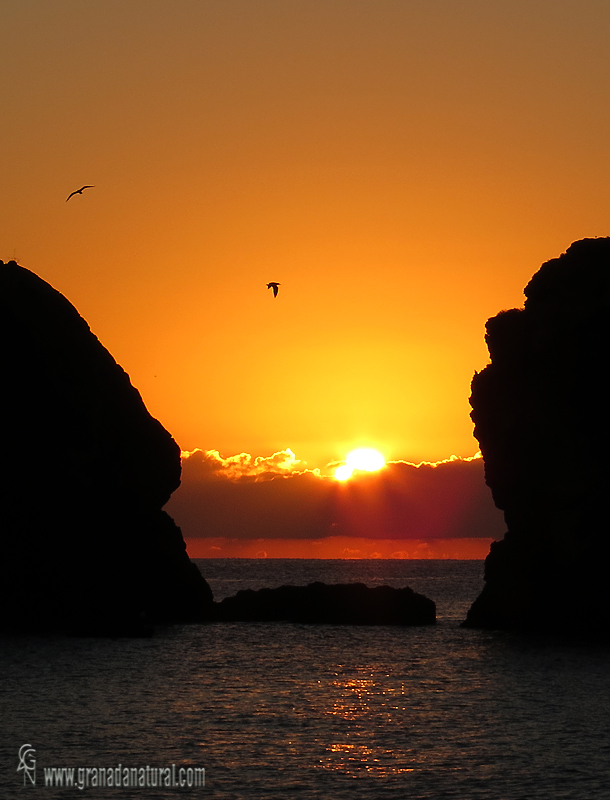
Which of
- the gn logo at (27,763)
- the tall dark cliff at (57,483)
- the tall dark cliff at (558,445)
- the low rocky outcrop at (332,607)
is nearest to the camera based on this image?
the gn logo at (27,763)

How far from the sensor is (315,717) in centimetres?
3653

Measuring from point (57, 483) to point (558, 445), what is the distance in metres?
29.4

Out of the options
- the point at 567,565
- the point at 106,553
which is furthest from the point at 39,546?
the point at 567,565

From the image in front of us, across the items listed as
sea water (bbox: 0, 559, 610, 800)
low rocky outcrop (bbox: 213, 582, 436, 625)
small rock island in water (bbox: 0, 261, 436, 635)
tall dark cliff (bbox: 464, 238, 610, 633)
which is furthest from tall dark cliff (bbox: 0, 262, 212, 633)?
tall dark cliff (bbox: 464, 238, 610, 633)

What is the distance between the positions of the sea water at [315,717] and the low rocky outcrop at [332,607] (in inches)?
613

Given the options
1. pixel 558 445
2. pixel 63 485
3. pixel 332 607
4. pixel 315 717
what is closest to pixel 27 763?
pixel 315 717

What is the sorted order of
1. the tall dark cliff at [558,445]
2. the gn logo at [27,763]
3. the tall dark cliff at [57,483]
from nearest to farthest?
the gn logo at [27,763], the tall dark cliff at [558,445], the tall dark cliff at [57,483]

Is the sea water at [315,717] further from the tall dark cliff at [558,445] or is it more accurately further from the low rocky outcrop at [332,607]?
the low rocky outcrop at [332,607]

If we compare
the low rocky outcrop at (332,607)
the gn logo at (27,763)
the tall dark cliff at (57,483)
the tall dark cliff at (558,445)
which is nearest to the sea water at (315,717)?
the gn logo at (27,763)

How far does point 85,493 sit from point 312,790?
139 ft

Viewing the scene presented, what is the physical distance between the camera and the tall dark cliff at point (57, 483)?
66.4 meters

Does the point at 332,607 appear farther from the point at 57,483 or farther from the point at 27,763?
the point at 27,763

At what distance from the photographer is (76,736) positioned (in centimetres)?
3219

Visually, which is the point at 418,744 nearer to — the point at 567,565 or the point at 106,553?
the point at 567,565
